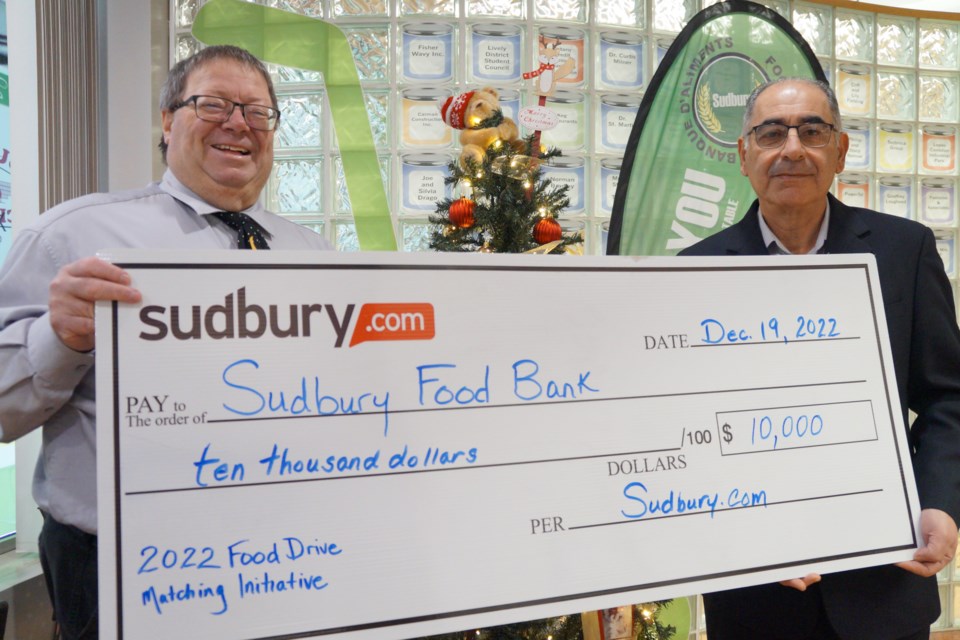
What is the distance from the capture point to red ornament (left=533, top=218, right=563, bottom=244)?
1869 mm

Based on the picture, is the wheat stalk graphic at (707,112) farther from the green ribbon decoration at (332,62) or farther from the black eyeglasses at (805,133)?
the black eyeglasses at (805,133)

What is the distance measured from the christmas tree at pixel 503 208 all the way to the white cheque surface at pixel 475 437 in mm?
905

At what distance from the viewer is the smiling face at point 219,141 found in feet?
3.41

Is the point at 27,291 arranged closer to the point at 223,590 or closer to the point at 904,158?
the point at 223,590

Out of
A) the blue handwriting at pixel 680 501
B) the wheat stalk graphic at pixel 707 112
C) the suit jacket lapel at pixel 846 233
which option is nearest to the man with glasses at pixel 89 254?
the blue handwriting at pixel 680 501

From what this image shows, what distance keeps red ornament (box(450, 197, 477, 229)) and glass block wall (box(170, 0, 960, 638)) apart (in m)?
0.71

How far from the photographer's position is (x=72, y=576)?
3.08 ft

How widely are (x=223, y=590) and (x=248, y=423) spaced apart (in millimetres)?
185

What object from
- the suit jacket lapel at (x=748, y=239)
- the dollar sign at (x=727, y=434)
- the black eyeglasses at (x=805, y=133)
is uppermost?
the black eyeglasses at (x=805, y=133)

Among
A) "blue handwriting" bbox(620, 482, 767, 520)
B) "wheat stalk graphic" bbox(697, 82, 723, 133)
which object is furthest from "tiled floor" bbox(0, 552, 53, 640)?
"wheat stalk graphic" bbox(697, 82, 723, 133)

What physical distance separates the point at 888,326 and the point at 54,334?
3.94ft

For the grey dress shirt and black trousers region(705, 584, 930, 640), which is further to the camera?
black trousers region(705, 584, 930, 640)

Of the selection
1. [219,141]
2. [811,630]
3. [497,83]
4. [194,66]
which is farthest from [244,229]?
[497,83]

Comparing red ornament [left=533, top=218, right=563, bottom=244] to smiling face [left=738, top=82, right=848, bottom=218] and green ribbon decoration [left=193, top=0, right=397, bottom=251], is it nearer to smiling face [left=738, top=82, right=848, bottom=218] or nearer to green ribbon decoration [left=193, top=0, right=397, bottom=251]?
smiling face [left=738, top=82, right=848, bottom=218]
